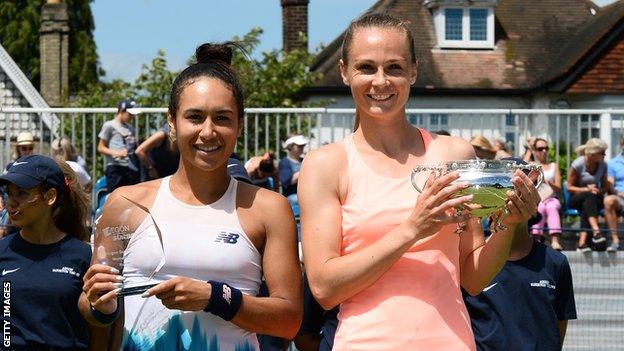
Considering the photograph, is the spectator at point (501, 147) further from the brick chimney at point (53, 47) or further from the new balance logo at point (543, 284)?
the brick chimney at point (53, 47)

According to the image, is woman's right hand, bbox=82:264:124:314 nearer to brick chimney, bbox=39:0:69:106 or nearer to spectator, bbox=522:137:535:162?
spectator, bbox=522:137:535:162

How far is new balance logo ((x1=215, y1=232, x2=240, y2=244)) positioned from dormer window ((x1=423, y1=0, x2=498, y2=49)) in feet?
108

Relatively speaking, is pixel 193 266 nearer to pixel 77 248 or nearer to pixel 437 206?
pixel 437 206

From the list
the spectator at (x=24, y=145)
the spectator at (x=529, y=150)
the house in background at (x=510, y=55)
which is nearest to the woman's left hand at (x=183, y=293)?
the spectator at (x=24, y=145)

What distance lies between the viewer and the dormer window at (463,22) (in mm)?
36688

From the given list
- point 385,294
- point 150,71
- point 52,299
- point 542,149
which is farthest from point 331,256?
point 150,71

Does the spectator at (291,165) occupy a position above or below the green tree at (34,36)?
below

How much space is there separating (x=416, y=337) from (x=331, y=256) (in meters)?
0.37

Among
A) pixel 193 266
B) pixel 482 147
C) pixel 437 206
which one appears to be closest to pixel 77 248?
pixel 193 266

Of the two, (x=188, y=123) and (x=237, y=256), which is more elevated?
(x=188, y=123)

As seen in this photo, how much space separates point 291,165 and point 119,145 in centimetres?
188

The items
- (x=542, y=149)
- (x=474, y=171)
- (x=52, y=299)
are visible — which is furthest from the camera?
(x=542, y=149)

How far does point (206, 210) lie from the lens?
13.9 feet

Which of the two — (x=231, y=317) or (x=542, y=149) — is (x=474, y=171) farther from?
(x=542, y=149)
